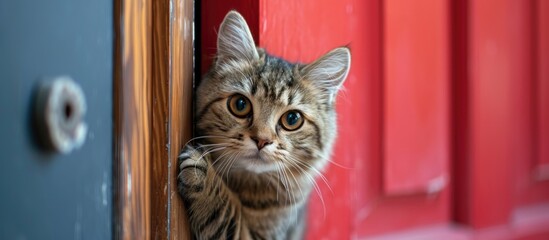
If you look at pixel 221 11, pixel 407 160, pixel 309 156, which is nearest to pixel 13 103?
pixel 221 11

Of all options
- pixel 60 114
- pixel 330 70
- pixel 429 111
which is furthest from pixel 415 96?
pixel 60 114

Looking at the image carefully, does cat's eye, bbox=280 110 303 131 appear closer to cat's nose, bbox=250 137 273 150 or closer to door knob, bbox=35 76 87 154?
cat's nose, bbox=250 137 273 150

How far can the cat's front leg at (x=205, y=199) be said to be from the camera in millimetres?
835

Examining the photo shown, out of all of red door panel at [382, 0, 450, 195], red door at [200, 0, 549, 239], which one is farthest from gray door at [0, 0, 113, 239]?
red door panel at [382, 0, 450, 195]

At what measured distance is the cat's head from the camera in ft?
3.14

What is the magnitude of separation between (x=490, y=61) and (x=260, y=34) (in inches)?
28.7

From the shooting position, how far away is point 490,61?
1.40 meters

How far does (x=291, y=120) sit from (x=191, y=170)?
27 cm

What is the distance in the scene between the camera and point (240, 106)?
99 cm

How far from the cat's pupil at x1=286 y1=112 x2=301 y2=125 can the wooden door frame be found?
247 millimetres

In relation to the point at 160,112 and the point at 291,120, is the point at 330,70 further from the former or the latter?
the point at 160,112

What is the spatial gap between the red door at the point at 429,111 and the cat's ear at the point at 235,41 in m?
0.02

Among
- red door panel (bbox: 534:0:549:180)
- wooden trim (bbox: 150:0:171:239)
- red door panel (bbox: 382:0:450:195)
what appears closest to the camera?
wooden trim (bbox: 150:0:171:239)

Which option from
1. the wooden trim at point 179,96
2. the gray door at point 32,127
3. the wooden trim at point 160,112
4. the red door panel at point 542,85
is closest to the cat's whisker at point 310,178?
the wooden trim at point 179,96
